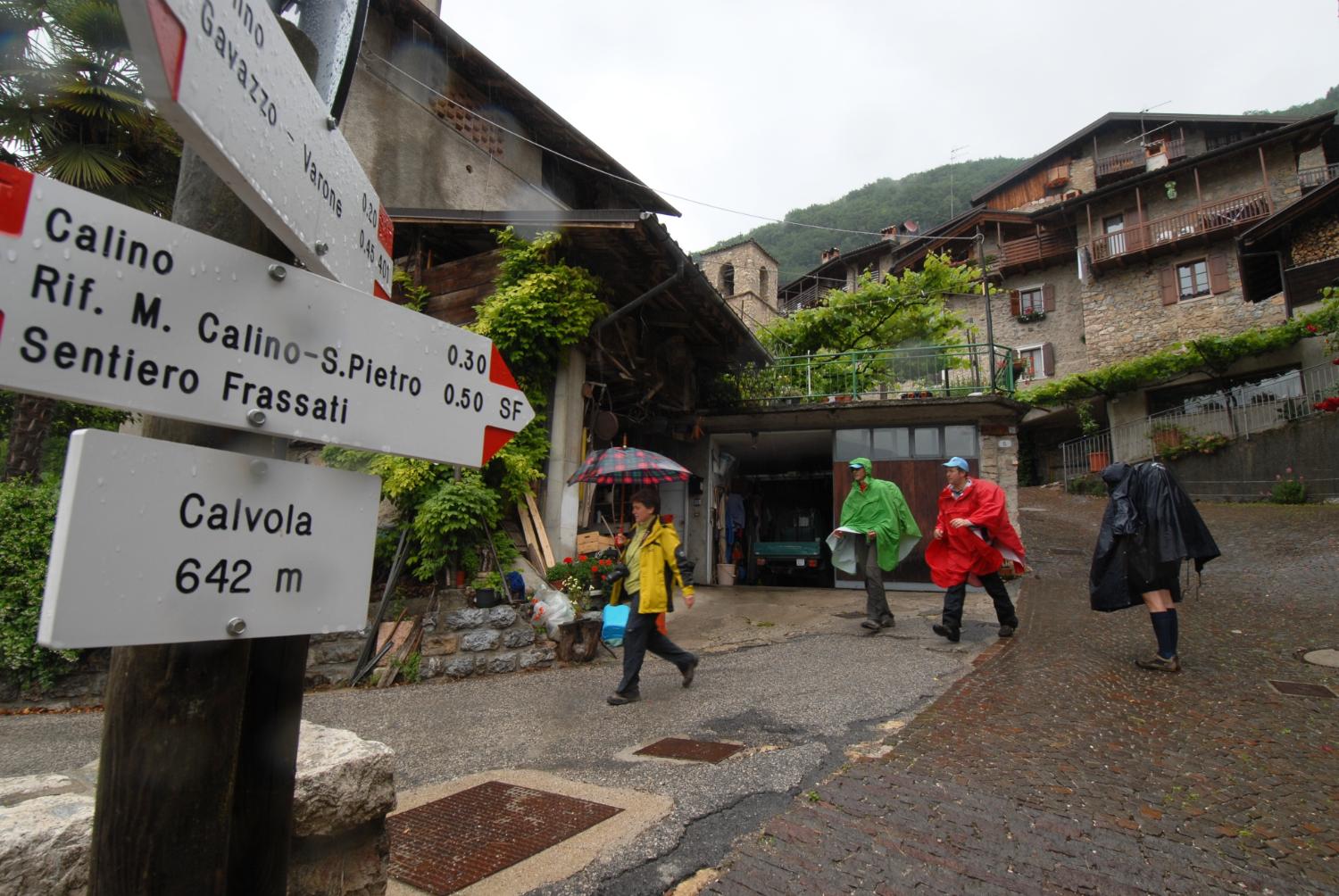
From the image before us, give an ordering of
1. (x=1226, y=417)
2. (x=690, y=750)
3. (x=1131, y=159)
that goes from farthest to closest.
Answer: (x=1131, y=159) → (x=1226, y=417) → (x=690, y=750)

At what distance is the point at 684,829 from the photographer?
2750 mm

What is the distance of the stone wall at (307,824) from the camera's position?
164 cm

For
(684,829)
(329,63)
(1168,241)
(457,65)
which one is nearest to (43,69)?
(457,65)

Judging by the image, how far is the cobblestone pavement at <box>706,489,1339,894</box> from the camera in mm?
2375

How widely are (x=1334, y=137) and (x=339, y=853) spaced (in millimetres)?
36412

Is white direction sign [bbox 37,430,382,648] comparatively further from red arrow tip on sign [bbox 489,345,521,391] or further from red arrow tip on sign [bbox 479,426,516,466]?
red arrow tip on sign [bbox 489,345,521,391]

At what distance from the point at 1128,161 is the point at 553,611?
3686 centimetres

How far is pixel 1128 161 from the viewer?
32.0 meters

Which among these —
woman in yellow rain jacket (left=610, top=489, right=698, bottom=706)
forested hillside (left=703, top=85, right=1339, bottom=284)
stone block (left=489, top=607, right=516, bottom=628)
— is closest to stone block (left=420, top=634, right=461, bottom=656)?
stone block (left=489, top=607, right=516, bottom=628)

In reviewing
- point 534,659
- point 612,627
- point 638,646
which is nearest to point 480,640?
point 534,659

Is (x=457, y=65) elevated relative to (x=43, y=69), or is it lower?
elevated

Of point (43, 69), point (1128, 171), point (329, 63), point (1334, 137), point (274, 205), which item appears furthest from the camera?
point (1128, 171)

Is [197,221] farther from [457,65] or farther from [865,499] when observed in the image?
[457,65]

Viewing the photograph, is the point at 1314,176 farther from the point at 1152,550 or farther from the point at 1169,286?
the point at 1152,550
